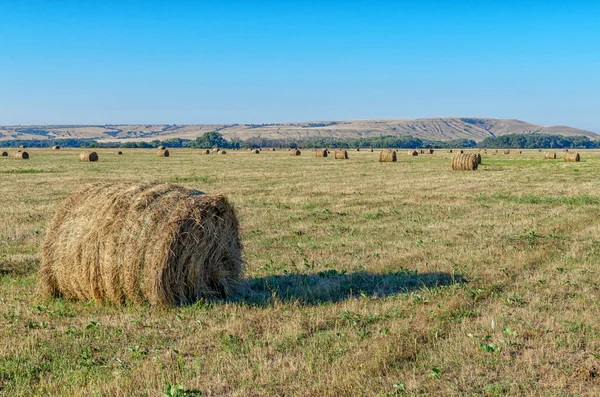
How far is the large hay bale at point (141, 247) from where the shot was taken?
9453mm

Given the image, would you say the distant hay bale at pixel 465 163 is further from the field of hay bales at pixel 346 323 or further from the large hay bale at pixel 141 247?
→ the large hay bale at pixel 141 247

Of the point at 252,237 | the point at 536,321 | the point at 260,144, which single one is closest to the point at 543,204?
the point at 252,237

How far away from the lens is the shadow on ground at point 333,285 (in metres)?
10.3

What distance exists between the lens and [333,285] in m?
11.0

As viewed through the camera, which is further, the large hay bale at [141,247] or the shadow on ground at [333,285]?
the shadow on ground at [333,285]

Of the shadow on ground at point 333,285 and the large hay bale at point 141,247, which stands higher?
the large hay bale at point 141,247

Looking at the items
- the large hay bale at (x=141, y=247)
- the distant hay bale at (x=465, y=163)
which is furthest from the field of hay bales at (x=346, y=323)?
the distant hay bale at (x=465, y=163)

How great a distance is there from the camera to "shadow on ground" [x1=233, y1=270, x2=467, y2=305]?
10.3 m

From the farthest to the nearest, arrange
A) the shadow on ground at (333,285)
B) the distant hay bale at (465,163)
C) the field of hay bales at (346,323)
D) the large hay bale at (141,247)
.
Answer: the distant hay bale at (465,163), the shadow on ground at (333,285), the large hay bale at (141,247), the field of hay bales at (346,323)

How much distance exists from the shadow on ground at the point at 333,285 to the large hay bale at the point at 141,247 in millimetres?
748

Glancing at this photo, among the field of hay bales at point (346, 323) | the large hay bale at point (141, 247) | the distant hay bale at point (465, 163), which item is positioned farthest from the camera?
the distant hay bale at point (465, 163)

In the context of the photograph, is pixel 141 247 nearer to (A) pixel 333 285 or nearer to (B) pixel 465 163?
(A) pixel 333 285

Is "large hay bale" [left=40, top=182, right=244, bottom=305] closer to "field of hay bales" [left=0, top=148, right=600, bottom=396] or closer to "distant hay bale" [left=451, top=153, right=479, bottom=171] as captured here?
"field of hay bales" [left=0, top=148, right=600, bottom=396]

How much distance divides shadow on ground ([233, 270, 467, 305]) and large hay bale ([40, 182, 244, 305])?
75 cm
